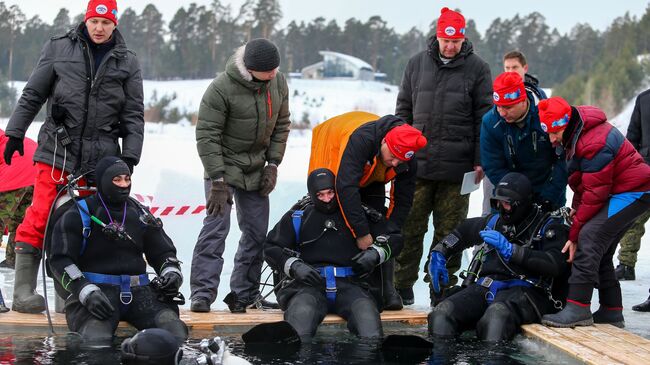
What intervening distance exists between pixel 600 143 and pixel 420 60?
1509mm

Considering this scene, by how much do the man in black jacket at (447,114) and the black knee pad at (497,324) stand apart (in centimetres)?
91

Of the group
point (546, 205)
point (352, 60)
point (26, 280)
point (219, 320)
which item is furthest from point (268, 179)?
point (352, 60)

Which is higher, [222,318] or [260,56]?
[260,56]

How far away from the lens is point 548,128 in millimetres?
5617

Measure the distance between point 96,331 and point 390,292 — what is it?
1.90 meters

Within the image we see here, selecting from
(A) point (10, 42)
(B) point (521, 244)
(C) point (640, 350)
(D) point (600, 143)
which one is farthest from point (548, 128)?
(A) point (10, 42)

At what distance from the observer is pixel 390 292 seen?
20.8ft

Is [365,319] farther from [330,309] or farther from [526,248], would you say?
[526,248]

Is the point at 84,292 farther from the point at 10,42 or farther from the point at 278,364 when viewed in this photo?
the point at 10,42

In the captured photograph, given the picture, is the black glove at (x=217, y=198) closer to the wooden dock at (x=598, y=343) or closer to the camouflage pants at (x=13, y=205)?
the wooden dock at (x=598, y=343)

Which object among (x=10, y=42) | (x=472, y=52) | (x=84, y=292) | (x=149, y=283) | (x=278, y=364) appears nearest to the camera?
(x=278, y=364)

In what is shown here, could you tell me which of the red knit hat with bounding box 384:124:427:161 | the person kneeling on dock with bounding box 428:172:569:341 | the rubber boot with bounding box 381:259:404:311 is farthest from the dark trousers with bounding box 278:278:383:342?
the red knit hat with bounding box 384:124:427:161

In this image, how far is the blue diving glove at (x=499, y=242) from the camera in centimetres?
579

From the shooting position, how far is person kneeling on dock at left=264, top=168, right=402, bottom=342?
586 cm
